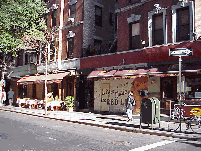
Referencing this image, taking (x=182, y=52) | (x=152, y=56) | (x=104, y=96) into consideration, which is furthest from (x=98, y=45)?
(x=182, y=52)

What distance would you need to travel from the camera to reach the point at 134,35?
59.5 feet

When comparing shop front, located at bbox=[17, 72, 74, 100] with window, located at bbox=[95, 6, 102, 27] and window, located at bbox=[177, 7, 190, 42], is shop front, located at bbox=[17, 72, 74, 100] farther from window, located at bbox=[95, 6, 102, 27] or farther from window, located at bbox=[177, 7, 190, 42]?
window, located at bbox=[177, 7, 190, 42]

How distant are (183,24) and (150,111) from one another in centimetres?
708

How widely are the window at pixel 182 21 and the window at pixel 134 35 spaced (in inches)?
123

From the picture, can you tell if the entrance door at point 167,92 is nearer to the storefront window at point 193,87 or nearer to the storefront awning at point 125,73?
the storefront window at point 193,87

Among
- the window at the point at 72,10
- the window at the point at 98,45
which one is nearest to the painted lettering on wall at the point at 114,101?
the window at the point at 98,45

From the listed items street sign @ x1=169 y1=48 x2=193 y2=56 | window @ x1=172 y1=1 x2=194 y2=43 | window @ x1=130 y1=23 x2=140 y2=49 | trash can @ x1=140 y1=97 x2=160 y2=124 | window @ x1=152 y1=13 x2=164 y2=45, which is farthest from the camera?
window @ x1=130 y1=23 x2=140 y2=49

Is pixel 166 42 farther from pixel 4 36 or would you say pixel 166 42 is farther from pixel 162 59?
pixel 4 36

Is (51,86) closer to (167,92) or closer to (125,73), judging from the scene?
(125,73)

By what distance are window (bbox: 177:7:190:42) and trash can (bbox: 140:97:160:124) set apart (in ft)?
19.5

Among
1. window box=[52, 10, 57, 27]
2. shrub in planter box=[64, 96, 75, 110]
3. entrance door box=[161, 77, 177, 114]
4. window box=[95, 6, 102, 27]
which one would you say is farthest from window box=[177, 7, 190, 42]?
window box=[52, 10, 57, 27]

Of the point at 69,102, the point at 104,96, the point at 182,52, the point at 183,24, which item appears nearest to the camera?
the point at 182,52

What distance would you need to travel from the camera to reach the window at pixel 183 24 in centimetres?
1488

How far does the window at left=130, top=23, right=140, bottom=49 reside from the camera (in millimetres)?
17856
